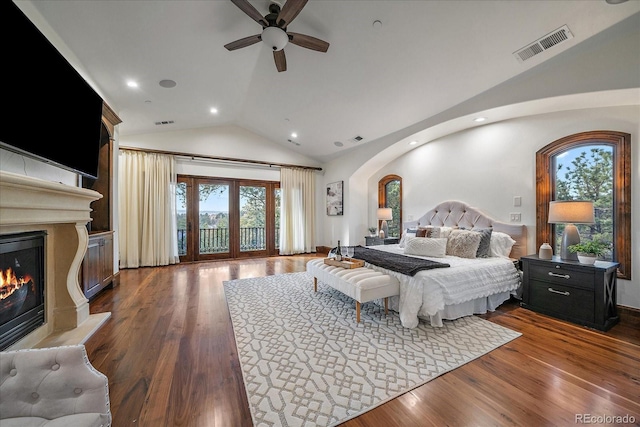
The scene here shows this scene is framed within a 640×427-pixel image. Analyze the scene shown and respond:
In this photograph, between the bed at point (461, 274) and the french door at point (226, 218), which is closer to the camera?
the bed at point (461, 274)

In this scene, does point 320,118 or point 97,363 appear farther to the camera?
point 320,118

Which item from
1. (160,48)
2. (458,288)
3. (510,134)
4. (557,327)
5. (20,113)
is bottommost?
(557,327)

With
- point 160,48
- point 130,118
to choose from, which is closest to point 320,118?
point 160,48

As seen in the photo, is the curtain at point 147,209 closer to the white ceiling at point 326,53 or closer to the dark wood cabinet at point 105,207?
the white ceiling at point 326,53

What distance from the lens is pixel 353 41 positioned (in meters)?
2.99

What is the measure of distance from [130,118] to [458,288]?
6.07 m

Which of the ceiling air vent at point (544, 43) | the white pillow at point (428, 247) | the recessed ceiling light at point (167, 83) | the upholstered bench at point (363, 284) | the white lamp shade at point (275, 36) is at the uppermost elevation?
the recessed ceiling light at point (167, 83)

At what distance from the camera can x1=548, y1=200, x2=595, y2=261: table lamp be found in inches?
102

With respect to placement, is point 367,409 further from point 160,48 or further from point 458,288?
point 160,48

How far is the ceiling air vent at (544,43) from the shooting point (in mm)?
2355

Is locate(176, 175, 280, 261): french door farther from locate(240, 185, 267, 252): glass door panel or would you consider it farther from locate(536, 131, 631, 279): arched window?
locate(536, 131, 631, 279): arched window

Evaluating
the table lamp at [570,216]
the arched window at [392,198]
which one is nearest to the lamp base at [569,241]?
the table lamp at [570,216]

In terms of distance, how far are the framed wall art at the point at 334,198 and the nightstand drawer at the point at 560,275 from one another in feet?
14.0

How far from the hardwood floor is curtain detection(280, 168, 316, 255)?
3974 millimetres
